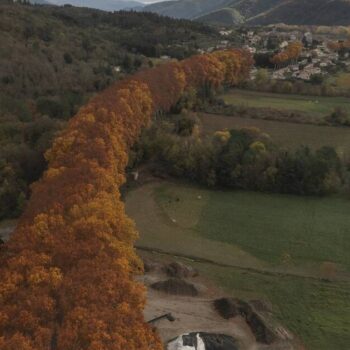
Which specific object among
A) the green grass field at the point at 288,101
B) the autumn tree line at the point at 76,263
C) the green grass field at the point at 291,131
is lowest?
the green grass field at the point at 291,131

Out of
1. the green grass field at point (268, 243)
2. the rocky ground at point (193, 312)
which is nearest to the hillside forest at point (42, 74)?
the green grass field at point (268, 243)

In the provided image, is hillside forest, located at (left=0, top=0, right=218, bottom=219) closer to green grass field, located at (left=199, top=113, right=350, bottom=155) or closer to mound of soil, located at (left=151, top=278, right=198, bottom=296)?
mound of soil, located at (left=151, top=278, right=198, bottom=296)

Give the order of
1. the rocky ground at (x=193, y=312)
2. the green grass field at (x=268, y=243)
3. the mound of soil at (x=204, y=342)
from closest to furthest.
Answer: the mound of soil at (x=204, y=342) → the rocky ground at (x=193, y=312) → the green grass field at (x=268, y=243)

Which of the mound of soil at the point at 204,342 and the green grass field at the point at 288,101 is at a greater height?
the green grass field at the point at 288,101

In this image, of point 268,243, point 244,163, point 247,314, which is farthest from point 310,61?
point 247,314

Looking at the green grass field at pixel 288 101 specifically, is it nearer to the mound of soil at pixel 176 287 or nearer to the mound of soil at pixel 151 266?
the mound of soil at pixel 151 266

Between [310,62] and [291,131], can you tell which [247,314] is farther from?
[310,62]

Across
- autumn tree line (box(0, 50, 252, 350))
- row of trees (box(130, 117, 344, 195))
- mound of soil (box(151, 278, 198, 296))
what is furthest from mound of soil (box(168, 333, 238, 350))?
row of trees (box(130, 117, 344, 195))

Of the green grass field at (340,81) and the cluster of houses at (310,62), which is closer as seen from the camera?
the green grass field at (340,81)
